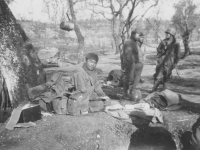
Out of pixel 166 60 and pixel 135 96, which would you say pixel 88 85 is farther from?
pixel 166 60

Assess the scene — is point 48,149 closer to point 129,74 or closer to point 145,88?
point 129,74

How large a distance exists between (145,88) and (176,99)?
2.69 m

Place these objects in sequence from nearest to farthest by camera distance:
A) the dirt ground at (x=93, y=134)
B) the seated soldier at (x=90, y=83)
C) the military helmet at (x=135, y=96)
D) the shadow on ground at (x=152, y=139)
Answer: the dirt ground at (x=93, y=134)
the shadow on ground at (x=152, y=139)
the seated soldier at (x=90, y=83)
the military helmet at (x=135, y=96)

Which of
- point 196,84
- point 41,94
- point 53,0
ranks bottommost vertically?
point 196,84

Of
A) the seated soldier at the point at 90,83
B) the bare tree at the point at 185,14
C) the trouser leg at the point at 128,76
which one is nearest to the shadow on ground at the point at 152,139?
the seated soldier at the point at 90,83

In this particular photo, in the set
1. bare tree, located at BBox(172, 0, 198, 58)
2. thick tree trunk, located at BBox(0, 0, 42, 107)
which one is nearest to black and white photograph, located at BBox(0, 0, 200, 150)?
thick tree trunk, located at BBox(0, 0, 42, 107)

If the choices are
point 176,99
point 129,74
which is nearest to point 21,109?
point 129,74

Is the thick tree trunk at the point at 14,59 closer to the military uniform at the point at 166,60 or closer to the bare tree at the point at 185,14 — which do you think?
the military uniform at the point at 166,60

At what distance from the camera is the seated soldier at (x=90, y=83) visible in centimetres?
446

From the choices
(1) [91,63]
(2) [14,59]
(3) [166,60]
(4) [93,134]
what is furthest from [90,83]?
(3) [166,60]

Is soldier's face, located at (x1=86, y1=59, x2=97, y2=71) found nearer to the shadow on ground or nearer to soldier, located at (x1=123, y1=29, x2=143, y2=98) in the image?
soldier, located at (x1=123, y1=29, x2=143, y2=98)

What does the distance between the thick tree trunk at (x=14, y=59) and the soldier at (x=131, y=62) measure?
244 centimetres

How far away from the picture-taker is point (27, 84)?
211 inches

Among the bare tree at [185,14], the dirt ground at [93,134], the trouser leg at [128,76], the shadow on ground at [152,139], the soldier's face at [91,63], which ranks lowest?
the shadow on ground at [152,139]
